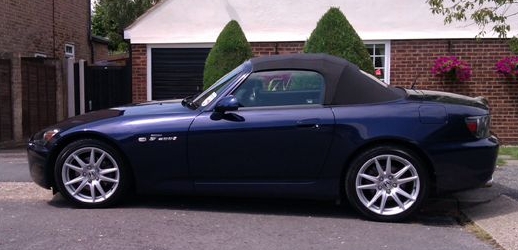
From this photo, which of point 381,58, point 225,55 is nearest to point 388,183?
point 225,55

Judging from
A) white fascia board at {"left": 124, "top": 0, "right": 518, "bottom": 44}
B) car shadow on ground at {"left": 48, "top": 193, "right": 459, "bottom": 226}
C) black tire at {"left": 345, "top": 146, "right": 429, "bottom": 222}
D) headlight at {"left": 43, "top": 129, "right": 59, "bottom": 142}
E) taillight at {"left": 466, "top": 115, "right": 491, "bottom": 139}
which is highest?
white fascia board at {"left": 124, "top": 0, "right": 518, "bottom": 44}

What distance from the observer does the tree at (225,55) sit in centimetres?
1027

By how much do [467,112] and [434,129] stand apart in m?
0.37

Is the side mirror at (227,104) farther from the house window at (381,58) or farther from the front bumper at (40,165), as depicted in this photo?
the house window at (381,58)

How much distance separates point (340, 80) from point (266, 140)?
91 cm

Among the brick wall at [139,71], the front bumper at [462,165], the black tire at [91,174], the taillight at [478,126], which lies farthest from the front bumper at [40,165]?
the brick wall at [139,71]

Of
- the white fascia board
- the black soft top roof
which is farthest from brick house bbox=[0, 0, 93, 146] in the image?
the black soft top roof

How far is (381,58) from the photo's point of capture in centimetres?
1149

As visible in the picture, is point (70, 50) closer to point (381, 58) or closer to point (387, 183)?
point (381, 58)

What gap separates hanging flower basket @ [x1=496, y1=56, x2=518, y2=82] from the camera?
10.9 meters

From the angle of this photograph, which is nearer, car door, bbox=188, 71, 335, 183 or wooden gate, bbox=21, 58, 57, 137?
car door, bbox=188, 71, 335, 183

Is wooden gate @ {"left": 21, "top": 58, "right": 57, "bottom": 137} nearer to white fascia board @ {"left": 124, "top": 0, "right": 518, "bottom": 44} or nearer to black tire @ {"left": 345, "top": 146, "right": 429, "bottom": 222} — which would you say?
white fascia board @ {"left": 124, "top": 0, "right": 518, "bottom": 44}

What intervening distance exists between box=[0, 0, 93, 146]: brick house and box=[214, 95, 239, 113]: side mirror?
25.9 feet

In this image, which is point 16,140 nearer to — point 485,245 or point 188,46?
point 188,46
